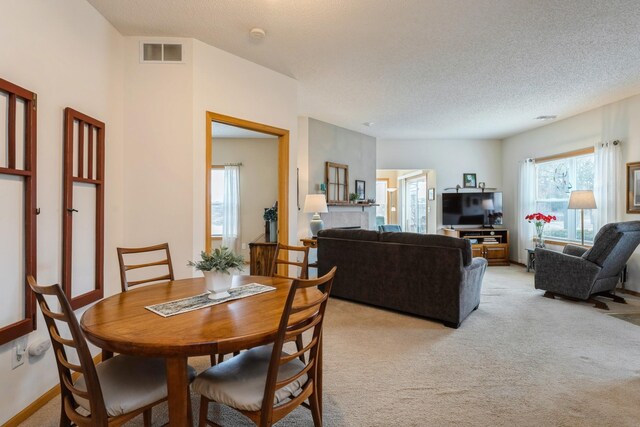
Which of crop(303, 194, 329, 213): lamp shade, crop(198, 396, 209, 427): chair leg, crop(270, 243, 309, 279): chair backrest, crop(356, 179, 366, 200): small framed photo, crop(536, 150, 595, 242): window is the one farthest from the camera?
crop(356, 179, 366, 200): small framed photo

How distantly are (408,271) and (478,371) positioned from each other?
1252 mm

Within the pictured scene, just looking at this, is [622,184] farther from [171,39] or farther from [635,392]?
[171,39]

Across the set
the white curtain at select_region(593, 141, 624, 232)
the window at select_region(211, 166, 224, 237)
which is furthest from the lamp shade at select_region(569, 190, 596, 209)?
the window at select_region(211, 166, 224, 237)

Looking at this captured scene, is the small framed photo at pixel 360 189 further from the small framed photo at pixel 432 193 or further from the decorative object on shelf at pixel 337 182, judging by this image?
the small framed photo at pixel 432 193

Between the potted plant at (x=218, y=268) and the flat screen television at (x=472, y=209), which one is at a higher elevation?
the flat screen television at (x=472, y=209)

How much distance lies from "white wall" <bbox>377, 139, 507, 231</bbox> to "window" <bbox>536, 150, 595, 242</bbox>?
109 centimetres

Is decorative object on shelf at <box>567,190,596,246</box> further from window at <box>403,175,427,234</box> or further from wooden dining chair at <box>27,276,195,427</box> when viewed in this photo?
wooden dining chair at <box>27,276,195,427</box>

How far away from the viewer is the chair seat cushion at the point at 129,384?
52.9 inches

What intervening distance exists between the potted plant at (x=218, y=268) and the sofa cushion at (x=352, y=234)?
2.30 metres

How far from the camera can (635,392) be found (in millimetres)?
2168

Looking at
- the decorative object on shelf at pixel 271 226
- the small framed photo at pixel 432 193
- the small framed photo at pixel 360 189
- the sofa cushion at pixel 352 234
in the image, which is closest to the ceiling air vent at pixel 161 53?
the sofa cushion at pixel 352 234

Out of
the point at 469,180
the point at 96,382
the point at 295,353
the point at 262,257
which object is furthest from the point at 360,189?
the point at 96,382

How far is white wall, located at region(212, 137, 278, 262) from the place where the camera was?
22.7 ft

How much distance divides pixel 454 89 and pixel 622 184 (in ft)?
9.17
